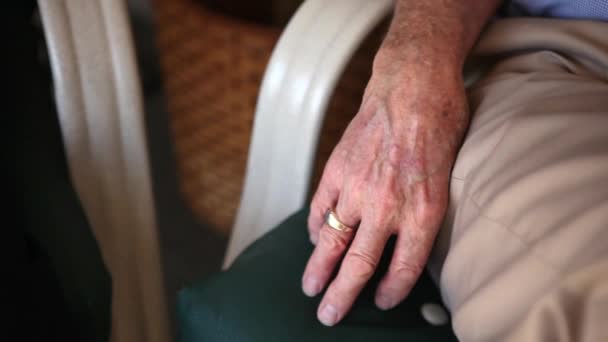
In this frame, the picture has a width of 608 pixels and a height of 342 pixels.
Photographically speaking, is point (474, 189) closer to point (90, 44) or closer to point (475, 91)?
point (475, 91)

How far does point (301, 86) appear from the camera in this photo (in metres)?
0.68

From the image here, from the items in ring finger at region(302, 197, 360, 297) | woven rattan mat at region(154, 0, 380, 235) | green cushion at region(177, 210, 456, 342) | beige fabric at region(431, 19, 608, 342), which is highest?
beige fabric at region(431, 19, 608, 342)

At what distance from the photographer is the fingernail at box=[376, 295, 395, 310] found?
567 millimetres

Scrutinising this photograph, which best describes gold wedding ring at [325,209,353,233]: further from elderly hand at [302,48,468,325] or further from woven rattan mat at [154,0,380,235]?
woven rattan mat at [154,0,380,235]

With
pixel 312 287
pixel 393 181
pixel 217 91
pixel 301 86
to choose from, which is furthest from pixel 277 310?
pixel 217 91

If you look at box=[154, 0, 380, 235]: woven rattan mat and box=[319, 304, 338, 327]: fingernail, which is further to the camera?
box=[154, 0, 380, 235]: woven rattan mat

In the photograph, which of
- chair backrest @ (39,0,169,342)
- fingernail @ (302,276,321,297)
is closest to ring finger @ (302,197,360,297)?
fingernail @ (302,276,321,297)

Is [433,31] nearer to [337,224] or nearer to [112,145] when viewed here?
[337,224]

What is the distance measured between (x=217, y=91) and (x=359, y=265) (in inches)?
27.0

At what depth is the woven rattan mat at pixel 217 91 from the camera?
1.06m

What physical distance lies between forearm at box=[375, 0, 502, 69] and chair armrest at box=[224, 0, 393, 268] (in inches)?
2.3

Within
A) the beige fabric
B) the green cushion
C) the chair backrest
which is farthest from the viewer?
the chair backrest

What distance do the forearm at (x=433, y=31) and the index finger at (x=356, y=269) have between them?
180mm

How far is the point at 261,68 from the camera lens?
107cm
